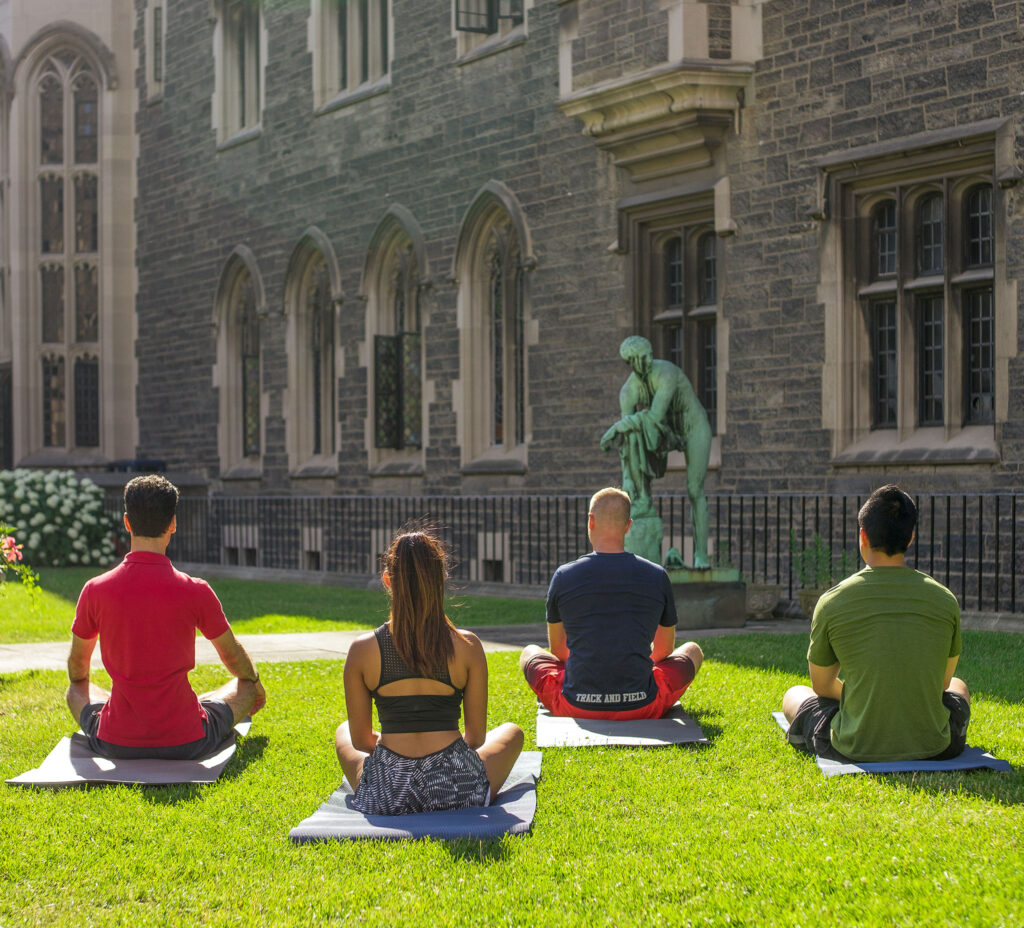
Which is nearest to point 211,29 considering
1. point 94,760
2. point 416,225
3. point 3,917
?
point 416,225

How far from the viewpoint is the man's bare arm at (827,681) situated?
679 cm

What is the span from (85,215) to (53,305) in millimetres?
1676

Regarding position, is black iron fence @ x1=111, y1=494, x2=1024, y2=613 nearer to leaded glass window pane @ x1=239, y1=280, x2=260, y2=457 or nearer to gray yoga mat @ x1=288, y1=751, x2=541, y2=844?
leaded glass window pane @ x1=239, y1=280, x2=260, y2=457

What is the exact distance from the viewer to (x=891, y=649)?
6.46 meters

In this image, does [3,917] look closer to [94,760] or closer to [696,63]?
[94,760]

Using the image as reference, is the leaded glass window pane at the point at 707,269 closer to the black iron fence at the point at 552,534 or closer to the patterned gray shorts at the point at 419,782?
the black iron fence at the point at 552,534

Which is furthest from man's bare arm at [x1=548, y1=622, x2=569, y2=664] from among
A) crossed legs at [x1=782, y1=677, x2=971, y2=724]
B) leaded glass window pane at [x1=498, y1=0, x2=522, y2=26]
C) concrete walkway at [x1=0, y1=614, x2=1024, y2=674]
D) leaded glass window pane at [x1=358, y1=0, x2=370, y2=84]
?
leaded glass window pane at [x1=358, y1=0, x2=370, y2=84]

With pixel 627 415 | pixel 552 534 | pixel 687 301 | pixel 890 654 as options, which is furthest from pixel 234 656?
pixel 552 534

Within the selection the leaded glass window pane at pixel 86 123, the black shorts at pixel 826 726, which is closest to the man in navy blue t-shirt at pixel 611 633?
the black shorts at pixel 826 726

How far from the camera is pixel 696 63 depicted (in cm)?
1538

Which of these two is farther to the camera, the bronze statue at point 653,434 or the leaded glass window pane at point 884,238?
the leaded glass window pane at point 884,238

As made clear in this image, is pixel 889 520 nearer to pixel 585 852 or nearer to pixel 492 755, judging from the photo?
pixel 492 755

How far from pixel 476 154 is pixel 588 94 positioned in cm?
340

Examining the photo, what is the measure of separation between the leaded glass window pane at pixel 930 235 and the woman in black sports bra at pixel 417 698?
969 centimetres
